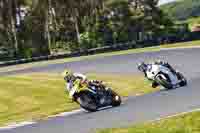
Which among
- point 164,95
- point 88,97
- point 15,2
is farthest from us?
point 15,2

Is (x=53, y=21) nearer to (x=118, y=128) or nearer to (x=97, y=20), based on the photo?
(x=97, y=20)

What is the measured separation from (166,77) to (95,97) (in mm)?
4128

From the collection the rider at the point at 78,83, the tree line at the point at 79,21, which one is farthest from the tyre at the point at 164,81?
the tree line at the point at 79,21

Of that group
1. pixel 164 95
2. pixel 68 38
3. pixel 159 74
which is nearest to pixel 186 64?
pixel 159 74

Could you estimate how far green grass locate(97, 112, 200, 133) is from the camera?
9.22 m

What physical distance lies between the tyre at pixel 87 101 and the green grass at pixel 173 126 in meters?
4.40

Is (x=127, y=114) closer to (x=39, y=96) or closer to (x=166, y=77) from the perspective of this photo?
(x=166, y=77)

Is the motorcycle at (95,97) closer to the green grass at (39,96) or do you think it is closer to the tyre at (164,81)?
the green grass at (39,96)

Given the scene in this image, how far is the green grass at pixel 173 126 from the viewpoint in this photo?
9.22 m

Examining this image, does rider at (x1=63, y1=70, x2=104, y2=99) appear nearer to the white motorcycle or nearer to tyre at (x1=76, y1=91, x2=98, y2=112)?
tyre at (x1=76, y1=91, x2=98, y2=112)

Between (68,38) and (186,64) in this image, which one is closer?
(186,64)

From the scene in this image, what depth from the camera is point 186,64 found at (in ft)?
92.9

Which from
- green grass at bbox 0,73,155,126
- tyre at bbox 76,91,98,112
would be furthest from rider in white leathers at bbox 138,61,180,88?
tyre at bbox 76,91,98,112

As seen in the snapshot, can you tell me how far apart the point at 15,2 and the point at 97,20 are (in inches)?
500
